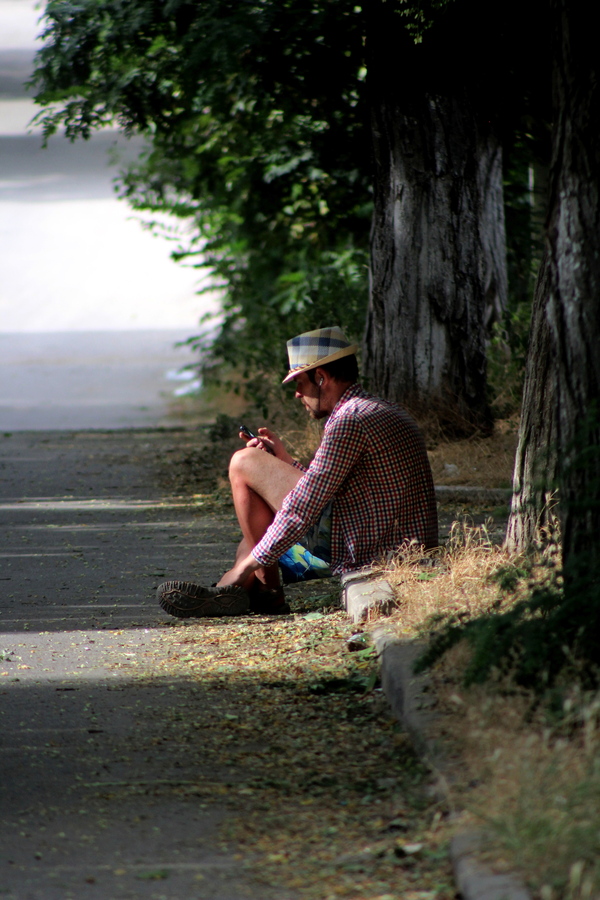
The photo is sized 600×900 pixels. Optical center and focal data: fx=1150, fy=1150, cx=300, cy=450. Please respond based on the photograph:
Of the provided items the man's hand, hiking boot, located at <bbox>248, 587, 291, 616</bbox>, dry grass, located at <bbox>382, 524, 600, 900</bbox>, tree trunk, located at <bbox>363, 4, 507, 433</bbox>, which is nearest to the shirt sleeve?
hiking boot, located at <bbox>248, 587, 291, 616</bbox>

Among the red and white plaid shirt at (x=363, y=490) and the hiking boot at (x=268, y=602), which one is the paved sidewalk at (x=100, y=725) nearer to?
the hiking boot at (x=268, y=602)

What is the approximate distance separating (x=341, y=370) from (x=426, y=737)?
7.98 feet

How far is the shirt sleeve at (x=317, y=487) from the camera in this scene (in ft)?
17.2

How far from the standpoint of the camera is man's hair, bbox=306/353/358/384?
18.2 feet

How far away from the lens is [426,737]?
3518 mm

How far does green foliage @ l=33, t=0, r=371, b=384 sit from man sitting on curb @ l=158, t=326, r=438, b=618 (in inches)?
194

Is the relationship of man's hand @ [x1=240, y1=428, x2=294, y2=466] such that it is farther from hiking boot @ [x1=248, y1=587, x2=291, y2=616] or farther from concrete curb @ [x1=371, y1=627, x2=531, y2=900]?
concrete curb @ [x1=371, y1=627, x2=531, y2=900]

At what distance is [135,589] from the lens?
21.3 ft

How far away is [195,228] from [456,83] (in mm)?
11586

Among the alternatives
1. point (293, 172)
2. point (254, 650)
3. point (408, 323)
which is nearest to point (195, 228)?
point (293, 172)

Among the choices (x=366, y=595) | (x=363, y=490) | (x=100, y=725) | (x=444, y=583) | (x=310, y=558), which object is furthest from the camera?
(x=310, y=558)

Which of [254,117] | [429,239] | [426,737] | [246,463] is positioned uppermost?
[254,117]

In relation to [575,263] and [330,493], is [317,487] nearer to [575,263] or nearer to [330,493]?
[330,493]

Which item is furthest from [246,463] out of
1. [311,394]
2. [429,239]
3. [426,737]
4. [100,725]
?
[429,239]
